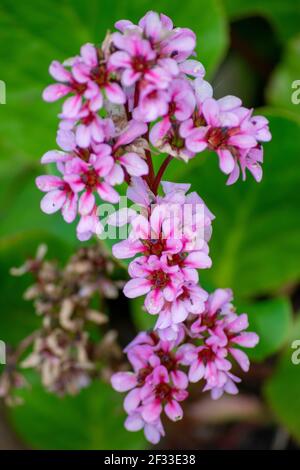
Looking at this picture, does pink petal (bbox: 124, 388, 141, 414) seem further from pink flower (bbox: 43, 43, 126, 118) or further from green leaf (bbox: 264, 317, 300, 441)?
green leaf (bbox: 264, 317, 300, 441)

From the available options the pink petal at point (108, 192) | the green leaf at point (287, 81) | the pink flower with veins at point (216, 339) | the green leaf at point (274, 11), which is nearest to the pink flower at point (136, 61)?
the pink petal at point (108, 192)

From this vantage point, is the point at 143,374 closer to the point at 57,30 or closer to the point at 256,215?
the point at 256,215

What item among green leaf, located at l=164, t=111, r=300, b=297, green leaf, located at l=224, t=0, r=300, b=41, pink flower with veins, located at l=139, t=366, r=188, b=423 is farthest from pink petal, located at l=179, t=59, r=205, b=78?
green leaf, located at l=224, t=0, r=300, b=41

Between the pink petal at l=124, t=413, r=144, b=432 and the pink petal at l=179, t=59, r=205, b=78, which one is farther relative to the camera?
the pink petal at l=124, t=413, r=144, b=432

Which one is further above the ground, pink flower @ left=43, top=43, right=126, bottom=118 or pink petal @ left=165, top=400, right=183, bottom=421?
pink flower @ left=43, top=43, right=126, bottom=118

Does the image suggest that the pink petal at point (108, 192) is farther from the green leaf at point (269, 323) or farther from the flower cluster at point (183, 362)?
the green leaf at point (269, 323)

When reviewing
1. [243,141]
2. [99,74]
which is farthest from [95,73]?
[243,141]

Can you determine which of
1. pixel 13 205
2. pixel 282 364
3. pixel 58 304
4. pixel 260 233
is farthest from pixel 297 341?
pixel 13 205
